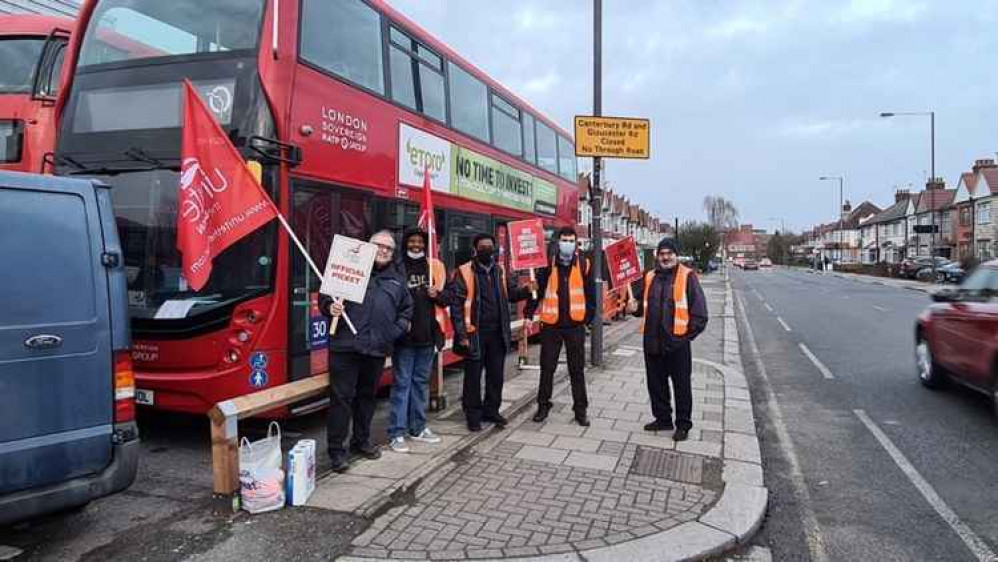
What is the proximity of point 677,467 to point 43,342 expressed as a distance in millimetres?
4267

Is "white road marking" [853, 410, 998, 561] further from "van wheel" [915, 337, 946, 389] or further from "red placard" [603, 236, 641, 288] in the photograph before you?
"red placard" [603, 236, 641, 288]

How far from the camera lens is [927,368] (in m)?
8.41

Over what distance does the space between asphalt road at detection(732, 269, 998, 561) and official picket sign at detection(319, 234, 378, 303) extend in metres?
3.09

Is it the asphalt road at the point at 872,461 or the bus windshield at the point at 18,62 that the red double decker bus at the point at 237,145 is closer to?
the asphalt road at the point at 872,461

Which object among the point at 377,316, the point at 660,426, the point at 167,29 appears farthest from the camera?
the point at 660,426

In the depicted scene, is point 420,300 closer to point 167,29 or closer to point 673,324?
point 673,324

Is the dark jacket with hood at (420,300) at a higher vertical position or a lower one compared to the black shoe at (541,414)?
higher

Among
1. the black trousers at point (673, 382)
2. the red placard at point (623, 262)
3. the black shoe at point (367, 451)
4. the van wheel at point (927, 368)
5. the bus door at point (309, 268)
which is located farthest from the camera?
the red placard at point (623, 262)

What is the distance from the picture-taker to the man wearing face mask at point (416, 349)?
553 cm

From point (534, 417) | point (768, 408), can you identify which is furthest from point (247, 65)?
point (768, 408)

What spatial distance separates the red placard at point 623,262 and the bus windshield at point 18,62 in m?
8.42

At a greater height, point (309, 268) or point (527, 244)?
point (527, 244)

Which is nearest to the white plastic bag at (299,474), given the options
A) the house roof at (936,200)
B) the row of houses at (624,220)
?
the row of houses at (624,220)

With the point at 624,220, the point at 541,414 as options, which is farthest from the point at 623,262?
the point at 624,220
